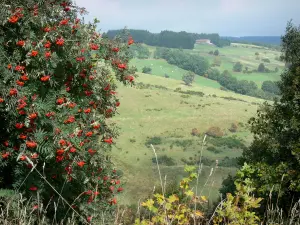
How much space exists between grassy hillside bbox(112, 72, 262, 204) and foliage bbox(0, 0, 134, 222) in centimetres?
4733

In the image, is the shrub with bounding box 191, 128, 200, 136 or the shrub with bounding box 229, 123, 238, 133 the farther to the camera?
the shrub with bounding box 229, 123, 238, 133

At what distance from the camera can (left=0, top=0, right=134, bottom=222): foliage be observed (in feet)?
21.8

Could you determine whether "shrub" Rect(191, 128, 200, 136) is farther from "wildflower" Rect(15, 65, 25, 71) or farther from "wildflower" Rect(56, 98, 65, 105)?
"wildflower" Rect(15, 65, 25, 71)

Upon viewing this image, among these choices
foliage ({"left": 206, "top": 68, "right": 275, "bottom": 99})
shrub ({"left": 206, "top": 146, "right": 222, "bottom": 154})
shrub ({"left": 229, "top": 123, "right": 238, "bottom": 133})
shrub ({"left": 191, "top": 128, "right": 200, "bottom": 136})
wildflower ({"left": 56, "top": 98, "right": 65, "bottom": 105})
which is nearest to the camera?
wildflower ({"left": 56, "top": 98, "right": 65, "bottom": 105})

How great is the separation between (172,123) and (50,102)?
100679mm

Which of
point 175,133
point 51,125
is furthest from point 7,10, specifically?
point 175,133

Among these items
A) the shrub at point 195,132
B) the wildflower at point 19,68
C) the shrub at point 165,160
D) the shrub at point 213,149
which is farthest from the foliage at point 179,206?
the shrub at point 195,132

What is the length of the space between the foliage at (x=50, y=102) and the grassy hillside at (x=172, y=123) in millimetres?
47333

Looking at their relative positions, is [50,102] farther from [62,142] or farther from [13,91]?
[62,142]

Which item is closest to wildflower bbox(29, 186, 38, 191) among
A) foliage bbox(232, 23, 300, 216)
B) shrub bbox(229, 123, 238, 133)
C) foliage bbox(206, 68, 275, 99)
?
foliage bbox(232, 23, 300, 216)

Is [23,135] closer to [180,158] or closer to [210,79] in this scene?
[180,158]

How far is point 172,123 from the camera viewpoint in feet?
351

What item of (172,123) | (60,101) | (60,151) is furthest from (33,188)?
(172,123)

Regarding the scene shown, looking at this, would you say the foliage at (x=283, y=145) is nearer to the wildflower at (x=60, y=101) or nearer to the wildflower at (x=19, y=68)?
the wildflower at (x=60, y=101)
